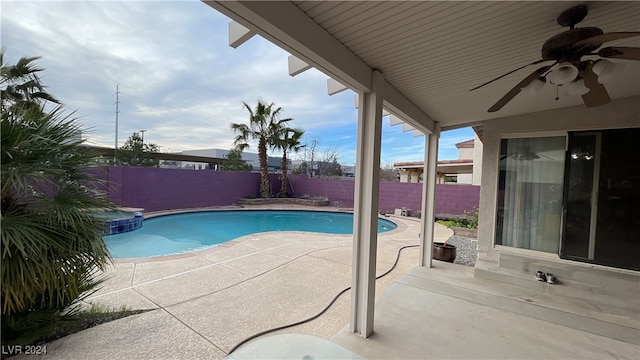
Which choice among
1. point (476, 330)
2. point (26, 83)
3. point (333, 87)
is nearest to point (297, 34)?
point (333, 87)

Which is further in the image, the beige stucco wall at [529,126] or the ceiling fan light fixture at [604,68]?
the beige stucco wall at [529,126]

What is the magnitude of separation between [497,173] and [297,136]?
9.51 metres

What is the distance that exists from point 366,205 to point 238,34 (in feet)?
5.95

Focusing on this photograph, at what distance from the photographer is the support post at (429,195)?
15.1 ft

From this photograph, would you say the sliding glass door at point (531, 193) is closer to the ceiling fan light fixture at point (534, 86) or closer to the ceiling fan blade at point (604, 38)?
the ceiling fan light fixture at point (534, 86)

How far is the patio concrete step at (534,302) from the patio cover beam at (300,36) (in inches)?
125

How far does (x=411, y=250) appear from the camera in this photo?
6.02 meters

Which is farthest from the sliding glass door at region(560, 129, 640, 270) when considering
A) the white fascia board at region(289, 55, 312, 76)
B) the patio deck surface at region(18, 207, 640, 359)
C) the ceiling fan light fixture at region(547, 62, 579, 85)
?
the white fascia board at region(289, 55, 312, 76)

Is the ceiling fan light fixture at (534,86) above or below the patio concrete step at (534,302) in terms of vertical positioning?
above


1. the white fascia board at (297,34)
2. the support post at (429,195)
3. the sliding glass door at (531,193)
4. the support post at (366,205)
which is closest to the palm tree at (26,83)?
the white fascia board at (297,34)

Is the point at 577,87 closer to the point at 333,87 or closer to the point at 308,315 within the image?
the point at 333,87

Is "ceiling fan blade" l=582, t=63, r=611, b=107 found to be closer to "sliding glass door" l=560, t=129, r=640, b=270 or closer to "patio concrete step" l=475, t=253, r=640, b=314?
"sliding glass door" l=560, t=129, r=640, b=270

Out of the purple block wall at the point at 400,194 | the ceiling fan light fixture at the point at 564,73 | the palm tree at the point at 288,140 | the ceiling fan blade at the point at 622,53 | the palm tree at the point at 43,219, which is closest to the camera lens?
the ceiling fan blade at the point at 622,53

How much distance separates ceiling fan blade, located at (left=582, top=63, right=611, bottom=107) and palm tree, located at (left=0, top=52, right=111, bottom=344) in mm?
4046
